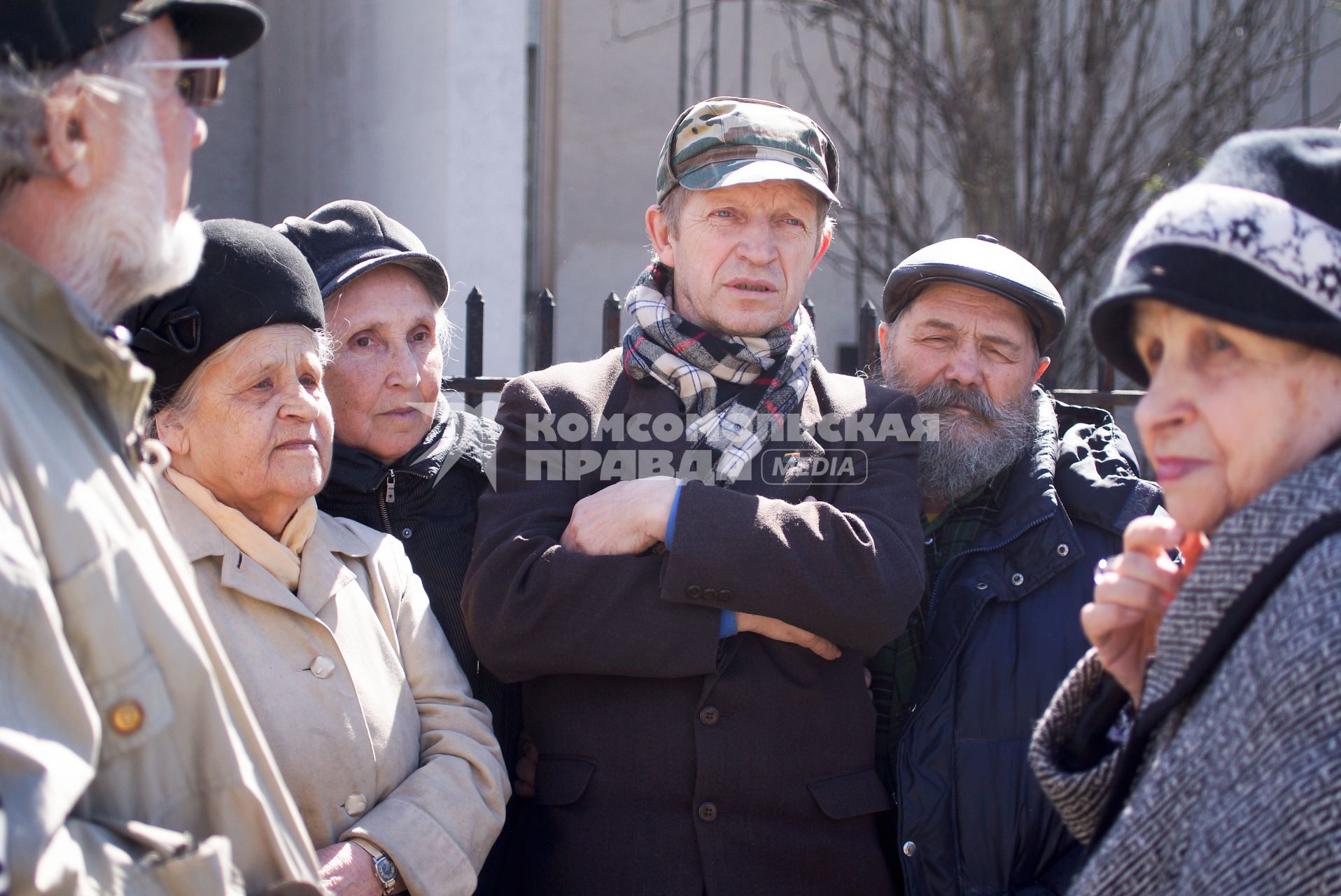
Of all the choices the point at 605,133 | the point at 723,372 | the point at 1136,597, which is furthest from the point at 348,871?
the point at 605,133

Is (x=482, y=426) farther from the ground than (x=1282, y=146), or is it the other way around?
(x=1282, y=146)

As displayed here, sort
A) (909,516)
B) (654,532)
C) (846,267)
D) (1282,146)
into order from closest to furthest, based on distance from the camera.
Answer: (1282,146)
(654,532)
(909,516)
(846,267)

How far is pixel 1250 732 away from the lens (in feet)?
4.21

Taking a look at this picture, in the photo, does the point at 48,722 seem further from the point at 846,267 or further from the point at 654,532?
the point at 846,267

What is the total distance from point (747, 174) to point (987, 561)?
1.02 meters

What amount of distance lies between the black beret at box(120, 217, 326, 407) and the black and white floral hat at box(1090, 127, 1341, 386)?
5.23ft

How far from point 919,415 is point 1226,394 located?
135 centimetres

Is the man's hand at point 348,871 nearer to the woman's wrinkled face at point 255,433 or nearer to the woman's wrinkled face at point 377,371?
the woman's wrinkled face at point 255,433

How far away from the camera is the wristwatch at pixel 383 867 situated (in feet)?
6.93

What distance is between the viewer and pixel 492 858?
262 cm

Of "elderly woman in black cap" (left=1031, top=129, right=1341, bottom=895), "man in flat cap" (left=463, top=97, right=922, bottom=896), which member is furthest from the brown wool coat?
"elderly woman in black cap" (left=1031, top=129, right=1341, bottom=895)

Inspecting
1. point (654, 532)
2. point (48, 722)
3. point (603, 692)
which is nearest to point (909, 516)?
point (654, 532)

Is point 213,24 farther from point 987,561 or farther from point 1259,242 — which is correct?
point 987,561

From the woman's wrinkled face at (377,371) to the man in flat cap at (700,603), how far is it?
0.30 m
